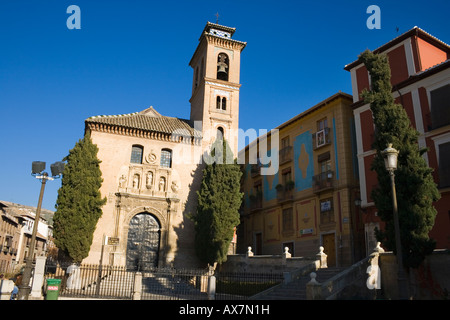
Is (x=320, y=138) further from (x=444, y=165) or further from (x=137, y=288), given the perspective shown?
(x=137, y=288)

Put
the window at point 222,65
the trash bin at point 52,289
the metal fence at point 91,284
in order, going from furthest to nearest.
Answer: the window at point 222,65
the metal fence at point 91,284
the trash bin at point 52,289

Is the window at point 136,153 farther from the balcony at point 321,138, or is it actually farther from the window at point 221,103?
the balcony at point 321,138

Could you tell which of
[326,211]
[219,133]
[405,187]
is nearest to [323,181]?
[326,211]

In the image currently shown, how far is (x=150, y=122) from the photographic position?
2623 cm

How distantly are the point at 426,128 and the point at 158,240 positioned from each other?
16509 mm

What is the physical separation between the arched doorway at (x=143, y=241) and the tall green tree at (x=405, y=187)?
14777 millimetres

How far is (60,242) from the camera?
2009cm

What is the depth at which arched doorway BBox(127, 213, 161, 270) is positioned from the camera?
22609mm

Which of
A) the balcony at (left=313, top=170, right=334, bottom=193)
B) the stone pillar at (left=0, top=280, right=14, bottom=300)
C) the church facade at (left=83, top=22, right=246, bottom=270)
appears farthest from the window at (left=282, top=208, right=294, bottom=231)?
the stone pillar at (left=0, top=280, right=14, bottom=300)

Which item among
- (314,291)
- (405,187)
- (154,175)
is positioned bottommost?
(314,291)

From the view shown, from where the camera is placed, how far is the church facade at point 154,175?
22.6m

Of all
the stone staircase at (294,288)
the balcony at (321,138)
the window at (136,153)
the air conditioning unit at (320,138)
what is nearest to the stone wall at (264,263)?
the stone staircase at (294,288)

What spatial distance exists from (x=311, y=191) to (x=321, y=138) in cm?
342
